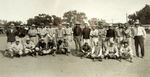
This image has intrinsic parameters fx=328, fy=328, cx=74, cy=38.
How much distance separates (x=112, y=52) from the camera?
730 centimetres

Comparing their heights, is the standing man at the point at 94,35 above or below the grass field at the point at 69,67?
above

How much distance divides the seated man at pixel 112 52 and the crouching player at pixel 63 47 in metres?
Answer: 1.07

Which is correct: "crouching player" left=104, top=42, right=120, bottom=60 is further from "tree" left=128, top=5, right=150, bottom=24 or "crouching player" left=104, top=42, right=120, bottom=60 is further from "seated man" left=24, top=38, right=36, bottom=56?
"seated man" left=24, top=38, right=36, bottom=56

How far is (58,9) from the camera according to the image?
Answer: 22.2 feet

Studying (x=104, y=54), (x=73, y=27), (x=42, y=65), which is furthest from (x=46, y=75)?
(x=73, y=27)

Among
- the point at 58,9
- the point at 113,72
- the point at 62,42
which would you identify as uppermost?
the point at 58,9

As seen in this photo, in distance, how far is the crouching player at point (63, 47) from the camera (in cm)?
792

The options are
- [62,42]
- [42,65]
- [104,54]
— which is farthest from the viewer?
[62,42]

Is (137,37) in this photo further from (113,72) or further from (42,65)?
(42,65)

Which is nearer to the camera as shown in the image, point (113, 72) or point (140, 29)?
point (113, 72)

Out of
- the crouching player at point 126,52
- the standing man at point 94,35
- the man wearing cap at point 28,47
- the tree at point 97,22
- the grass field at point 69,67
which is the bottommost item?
the grass field at point 69,67

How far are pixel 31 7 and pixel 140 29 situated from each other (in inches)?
98.6

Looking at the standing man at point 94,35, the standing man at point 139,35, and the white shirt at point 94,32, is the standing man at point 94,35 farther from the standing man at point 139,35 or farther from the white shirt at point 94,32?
the standing man at point 139,35

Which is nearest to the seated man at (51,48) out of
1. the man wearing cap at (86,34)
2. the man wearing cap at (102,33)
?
the man wearing cap at (86,34)
